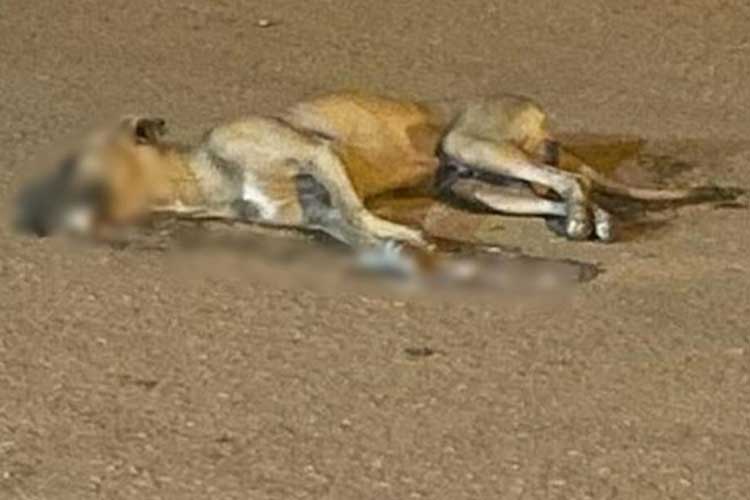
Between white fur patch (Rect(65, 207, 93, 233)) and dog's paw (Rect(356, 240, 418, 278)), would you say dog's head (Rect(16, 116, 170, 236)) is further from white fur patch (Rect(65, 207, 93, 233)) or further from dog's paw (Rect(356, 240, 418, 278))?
dog's paw (Rect(356, 240, 418, 278))

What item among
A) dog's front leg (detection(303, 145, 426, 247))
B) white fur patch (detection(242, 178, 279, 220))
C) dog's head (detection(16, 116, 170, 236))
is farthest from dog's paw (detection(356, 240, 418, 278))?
dog's head (detection(16, 116, 170, 236))

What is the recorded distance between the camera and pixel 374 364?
244 centimetres

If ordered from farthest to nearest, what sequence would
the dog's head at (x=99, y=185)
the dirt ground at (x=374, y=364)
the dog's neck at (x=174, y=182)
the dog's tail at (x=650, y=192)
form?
the dog's tail at (x=650, y=192), the dog's neck at (x=174, y=182), the dog's head at (x=99, y=185), the dirt ground at (x=374, y=364)

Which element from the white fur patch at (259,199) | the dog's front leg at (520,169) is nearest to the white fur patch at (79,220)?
the white fur patch at (259,199)

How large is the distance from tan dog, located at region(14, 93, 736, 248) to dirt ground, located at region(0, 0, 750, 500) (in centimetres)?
7

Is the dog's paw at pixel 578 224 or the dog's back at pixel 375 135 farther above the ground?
the dog's back at pixel 375 135

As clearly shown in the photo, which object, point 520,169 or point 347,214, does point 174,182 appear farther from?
point 520,169

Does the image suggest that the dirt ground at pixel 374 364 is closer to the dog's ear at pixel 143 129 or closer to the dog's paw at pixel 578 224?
the dog's paw at pixel 578 224

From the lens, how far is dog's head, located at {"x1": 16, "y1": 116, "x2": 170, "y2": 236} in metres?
2.65

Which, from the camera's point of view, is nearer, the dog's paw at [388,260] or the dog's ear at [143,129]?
the dog's paw at [388,260]

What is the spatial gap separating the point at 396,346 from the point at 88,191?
16.4 inches

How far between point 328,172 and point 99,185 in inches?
11.7

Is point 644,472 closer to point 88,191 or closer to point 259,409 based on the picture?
point 259,409

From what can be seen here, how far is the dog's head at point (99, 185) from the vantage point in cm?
265
